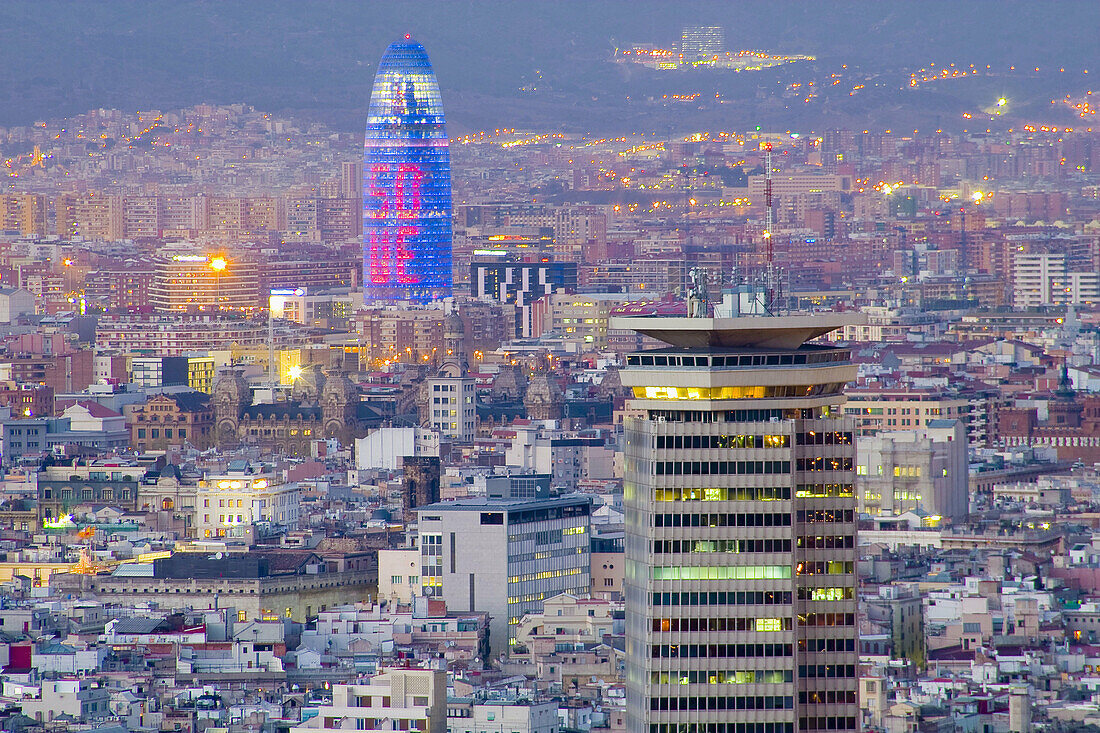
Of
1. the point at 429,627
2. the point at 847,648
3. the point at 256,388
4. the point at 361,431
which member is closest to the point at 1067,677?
the point at 429,627

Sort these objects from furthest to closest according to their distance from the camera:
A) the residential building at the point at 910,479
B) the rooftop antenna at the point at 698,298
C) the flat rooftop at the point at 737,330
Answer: the residential building at the point at 910,479, the rooftop antenna at the point at 698,298, the flat rooftop at the point at 737,330

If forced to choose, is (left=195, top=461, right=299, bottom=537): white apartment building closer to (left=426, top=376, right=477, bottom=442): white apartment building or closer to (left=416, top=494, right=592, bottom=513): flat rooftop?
(left=416, top=494, right=592, bottom=513): flat rooftop

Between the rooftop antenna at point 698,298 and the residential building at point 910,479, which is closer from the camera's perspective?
the rooftop antenna at point 698,298

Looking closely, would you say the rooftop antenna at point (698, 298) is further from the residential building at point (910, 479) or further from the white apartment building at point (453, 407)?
the white apartment building at point (453, 407)

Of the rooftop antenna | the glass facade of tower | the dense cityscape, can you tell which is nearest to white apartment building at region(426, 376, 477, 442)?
the dense cityscape

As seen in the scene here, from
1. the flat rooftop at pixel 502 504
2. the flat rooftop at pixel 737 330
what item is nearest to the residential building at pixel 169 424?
the flat rooftop at pixel 502 504

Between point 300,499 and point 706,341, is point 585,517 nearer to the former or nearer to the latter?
point 300,499

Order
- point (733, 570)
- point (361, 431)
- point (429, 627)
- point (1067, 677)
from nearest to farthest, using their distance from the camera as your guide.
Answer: point (733, 570) < point (1067, 677) < point (429, 627) < point (361, 431)

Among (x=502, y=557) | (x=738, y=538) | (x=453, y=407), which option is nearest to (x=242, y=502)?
(x=502, y=557)

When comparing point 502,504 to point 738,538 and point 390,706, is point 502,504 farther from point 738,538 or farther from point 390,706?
point 738,538
